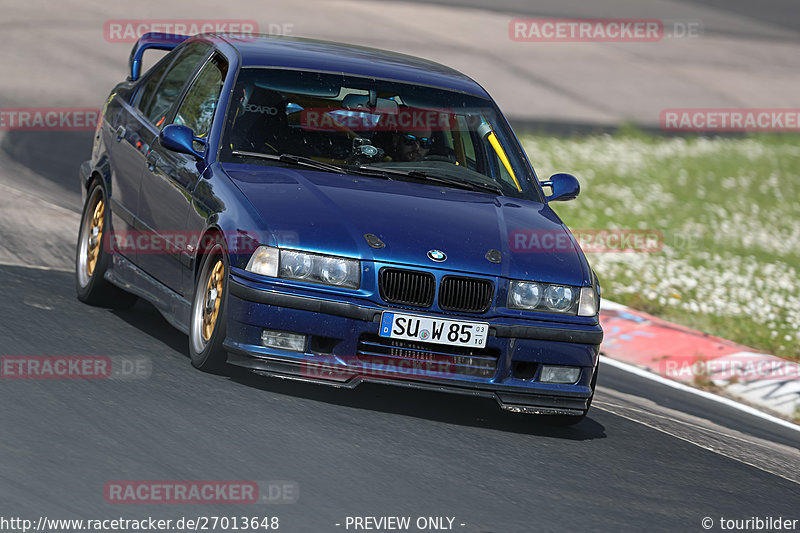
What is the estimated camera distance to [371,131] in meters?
8.13

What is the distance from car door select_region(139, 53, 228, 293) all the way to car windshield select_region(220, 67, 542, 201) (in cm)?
24

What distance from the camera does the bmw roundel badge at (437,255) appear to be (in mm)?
6957

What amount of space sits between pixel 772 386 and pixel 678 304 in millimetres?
2269

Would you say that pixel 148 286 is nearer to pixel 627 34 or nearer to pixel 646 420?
pixel 646 420

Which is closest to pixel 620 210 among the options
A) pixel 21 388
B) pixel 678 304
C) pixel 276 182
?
pixel 678 304

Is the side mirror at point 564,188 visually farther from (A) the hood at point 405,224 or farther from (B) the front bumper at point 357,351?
(B) the front bumper at point 357,351

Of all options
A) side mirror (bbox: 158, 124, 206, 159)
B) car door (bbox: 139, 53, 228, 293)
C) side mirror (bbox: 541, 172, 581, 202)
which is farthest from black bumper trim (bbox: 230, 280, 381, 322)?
side mirror (bbox: 541, 172, 581, 202)

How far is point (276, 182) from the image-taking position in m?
7.43

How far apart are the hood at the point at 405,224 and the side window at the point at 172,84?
1.34 meters

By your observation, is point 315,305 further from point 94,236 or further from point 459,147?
point 94,236

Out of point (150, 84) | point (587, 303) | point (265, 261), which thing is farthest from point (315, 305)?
point (150, 84)

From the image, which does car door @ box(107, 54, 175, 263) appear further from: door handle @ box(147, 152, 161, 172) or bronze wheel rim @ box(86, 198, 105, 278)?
bronze wheel rim @ box(86, 198, 105, 278)

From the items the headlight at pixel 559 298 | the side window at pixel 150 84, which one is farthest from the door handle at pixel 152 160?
the headlight at pixel 559 298

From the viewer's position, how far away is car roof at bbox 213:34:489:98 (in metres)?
8.27
